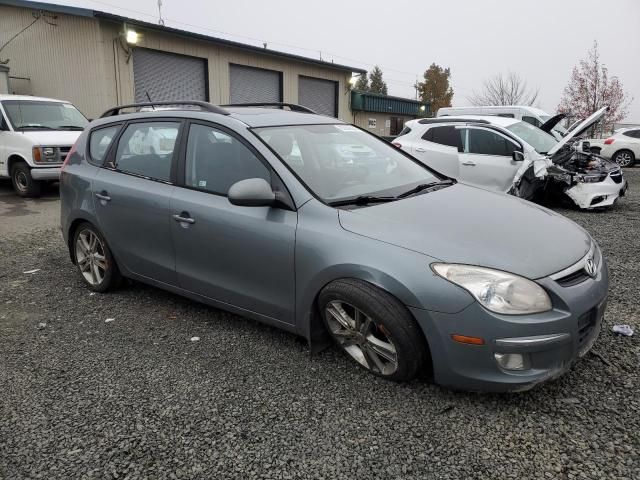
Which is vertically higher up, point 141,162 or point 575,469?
point 141,162

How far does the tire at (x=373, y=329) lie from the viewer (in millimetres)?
2604

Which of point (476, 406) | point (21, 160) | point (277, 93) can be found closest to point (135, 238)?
point (476, 406)

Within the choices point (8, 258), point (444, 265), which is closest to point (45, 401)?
point (444, 265)

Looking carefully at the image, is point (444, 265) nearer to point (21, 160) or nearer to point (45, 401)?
point (45, 401)

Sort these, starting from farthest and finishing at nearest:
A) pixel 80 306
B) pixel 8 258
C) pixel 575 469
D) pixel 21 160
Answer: pixel 21 160 → pixel 8 258 → pixel 80 306 → pixel 575 469

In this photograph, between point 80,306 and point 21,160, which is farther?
point 21,160

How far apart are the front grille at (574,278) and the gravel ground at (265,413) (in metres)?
0.61

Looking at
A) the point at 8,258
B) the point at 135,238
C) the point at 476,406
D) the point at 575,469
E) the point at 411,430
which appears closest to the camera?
the point at 575,469

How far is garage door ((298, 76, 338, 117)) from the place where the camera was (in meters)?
20.4

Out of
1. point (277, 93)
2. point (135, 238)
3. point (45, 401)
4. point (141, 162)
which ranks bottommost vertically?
point (45, 401)

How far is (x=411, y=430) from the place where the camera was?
2.48 metres

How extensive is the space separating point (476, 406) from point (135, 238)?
2716 millimetres

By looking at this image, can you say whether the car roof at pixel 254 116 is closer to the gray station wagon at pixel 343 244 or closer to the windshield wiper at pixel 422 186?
the gray station wagon at pixel 343 244

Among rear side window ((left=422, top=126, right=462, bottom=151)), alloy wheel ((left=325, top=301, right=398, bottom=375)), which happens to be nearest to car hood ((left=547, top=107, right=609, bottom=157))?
rear side window ((left=422, top=126, right=462, bottom=151))
